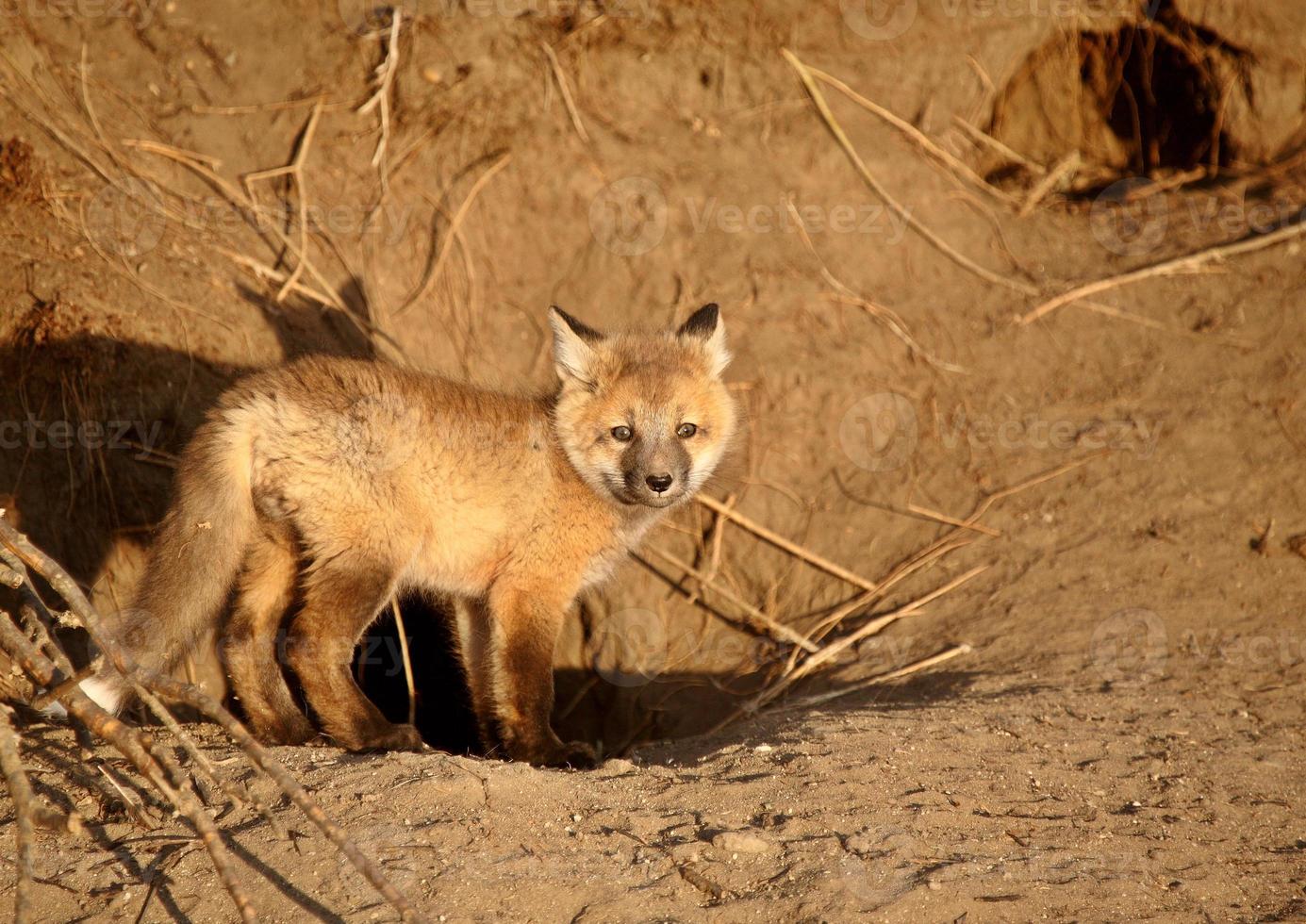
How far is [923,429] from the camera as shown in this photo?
19.6 ft

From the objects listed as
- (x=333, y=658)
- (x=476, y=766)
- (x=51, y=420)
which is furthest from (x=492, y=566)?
(x=51, y=420)

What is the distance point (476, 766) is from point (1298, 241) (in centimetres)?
601

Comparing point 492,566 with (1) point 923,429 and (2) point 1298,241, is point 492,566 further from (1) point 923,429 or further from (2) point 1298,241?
(2) point 1298,241

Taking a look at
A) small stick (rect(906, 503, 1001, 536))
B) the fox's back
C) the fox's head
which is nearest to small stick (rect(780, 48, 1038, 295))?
small stick (rect(906, 503, 1001, 536))

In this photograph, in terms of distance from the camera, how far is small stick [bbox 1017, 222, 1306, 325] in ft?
20.6

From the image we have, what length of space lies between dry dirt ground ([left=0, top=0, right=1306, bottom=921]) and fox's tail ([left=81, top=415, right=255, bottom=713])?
42 cm

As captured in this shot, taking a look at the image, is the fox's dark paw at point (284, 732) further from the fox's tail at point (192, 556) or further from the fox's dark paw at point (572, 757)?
the fox's dark paw at point (572, 757)

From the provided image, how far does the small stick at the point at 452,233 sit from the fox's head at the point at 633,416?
6.02 feet

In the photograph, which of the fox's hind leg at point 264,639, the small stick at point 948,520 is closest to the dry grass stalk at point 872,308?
the small stick at point 948,520

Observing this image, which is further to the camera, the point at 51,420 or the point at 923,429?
the point at 923,429

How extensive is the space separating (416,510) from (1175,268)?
5.05 meters

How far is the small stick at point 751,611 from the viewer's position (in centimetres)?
530

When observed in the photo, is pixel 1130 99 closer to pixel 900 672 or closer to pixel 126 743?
pixel 900 672

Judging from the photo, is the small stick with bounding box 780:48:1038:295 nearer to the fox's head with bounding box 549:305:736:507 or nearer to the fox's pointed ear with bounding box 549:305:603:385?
the fox's head with bounding box 549:305:736:507
